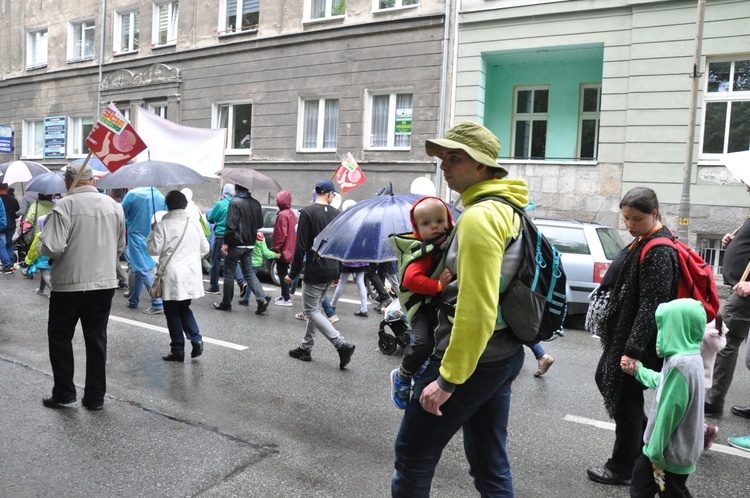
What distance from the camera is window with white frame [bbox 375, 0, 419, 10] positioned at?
57.1 ft

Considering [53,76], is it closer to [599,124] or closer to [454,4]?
[454,4]

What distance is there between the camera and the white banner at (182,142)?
10.8 m

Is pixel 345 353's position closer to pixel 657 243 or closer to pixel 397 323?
pixel 397 323

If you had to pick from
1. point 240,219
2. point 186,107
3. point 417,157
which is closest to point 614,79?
point 417,157

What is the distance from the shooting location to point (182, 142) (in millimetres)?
11625

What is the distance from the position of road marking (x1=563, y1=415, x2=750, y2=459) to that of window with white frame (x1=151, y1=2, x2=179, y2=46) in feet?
68.5

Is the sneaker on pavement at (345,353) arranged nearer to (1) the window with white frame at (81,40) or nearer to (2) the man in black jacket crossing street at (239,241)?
(2) the man in black jacket crossing street at (239,241)

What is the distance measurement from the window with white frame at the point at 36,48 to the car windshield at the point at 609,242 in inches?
1020

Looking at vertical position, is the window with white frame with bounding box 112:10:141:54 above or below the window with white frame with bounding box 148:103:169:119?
above

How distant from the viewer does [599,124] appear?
51.1 feet

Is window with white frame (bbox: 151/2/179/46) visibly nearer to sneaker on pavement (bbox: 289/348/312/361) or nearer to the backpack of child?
sneaker on pavement (bbox: 289/348/312/361)

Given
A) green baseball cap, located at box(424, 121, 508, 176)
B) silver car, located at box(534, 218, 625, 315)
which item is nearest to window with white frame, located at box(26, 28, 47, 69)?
silver car, located at box(534, 218, 625, 315)

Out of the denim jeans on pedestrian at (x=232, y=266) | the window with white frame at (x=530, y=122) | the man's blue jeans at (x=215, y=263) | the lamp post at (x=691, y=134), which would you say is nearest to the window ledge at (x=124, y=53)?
the window with white frame at (x=530, y=122)

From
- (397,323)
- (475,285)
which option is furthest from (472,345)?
A: (397,323)
